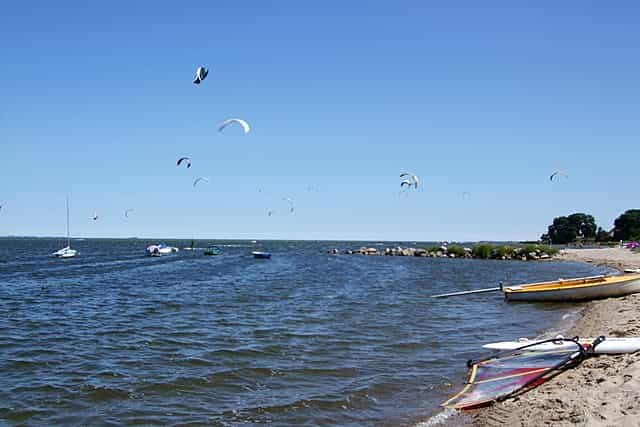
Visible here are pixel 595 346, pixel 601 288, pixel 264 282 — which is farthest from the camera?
pixel 264 282

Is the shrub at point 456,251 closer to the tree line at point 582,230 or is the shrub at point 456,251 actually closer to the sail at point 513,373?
the tree line at point 582,230

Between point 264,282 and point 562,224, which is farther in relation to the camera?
point 562,224

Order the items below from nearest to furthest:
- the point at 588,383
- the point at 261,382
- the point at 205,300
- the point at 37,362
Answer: the point at 588,383 → the point at 261,382 → the point at 37,362 → the point at 205,300

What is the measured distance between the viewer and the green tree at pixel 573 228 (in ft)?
455

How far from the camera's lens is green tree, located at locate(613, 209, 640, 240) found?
4668 inches

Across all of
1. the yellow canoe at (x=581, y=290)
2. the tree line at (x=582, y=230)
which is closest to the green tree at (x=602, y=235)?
the tree line at (x=582, y=230)

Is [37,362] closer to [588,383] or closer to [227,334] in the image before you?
[227,334]

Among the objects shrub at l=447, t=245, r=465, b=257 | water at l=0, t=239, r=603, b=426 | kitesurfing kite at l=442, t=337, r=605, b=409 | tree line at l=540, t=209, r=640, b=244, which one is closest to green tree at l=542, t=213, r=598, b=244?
tree line at l=540, t=209, r=640, b=244

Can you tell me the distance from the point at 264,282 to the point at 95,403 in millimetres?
29038

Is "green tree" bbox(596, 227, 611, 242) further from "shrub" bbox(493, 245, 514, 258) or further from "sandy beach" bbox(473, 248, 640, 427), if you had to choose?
"sandy beach" bbox(473, 248, 640, 427)

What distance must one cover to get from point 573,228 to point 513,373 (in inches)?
5641

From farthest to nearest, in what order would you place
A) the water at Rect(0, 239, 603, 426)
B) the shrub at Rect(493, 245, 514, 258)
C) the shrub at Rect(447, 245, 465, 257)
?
1. the shrub at Rect(447, 245, 465, 257)
2. the shrub at Rect(493, 245, 514, 258)
3. the water at Rect(0, 239, 603, 426)

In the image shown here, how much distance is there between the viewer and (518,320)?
67.4ft

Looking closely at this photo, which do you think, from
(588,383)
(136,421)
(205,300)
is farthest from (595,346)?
(205,300)
